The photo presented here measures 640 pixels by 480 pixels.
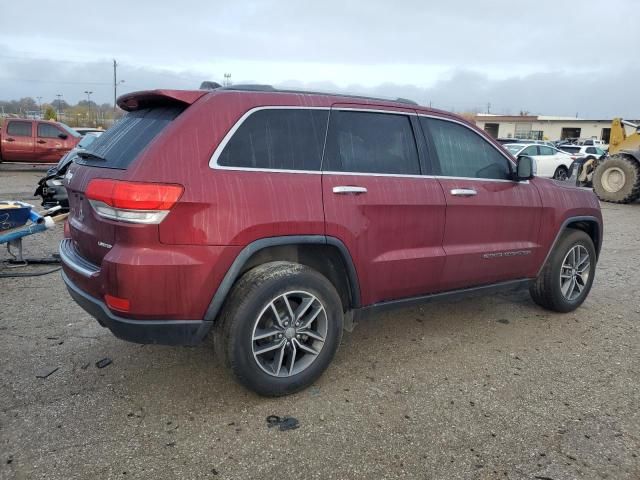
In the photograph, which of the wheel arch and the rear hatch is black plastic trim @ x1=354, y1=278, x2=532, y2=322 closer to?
the wheel arch

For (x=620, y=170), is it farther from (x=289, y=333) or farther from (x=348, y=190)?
(x=289, y=333)

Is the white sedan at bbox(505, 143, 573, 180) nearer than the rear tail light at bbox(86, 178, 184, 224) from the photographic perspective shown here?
No

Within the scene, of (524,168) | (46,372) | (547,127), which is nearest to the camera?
(46,372)

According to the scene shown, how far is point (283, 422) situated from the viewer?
292cm

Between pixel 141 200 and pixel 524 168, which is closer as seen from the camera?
pixel 141 200

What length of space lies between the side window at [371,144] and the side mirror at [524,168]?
41.8 inches

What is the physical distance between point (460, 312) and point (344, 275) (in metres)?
1.90

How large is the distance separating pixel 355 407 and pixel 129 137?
83.8 inches

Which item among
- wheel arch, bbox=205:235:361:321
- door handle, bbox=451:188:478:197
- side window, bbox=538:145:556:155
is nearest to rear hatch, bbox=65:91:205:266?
wheel arch, bbox=205:235:361:321

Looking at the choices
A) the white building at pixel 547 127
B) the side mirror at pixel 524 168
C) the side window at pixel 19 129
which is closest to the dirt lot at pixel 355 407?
the side mirror at pixel 524 168

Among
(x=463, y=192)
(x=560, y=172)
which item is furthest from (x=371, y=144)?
(x=560, y=172)

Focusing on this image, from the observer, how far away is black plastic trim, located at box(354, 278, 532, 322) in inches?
137

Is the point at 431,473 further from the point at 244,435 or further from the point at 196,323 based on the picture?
the point at 196,323

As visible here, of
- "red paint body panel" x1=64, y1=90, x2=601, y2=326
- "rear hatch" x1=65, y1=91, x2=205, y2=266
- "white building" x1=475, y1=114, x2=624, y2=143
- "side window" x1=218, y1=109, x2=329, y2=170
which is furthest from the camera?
"white building" x1=475, y1=114, x2=624, y2=143
